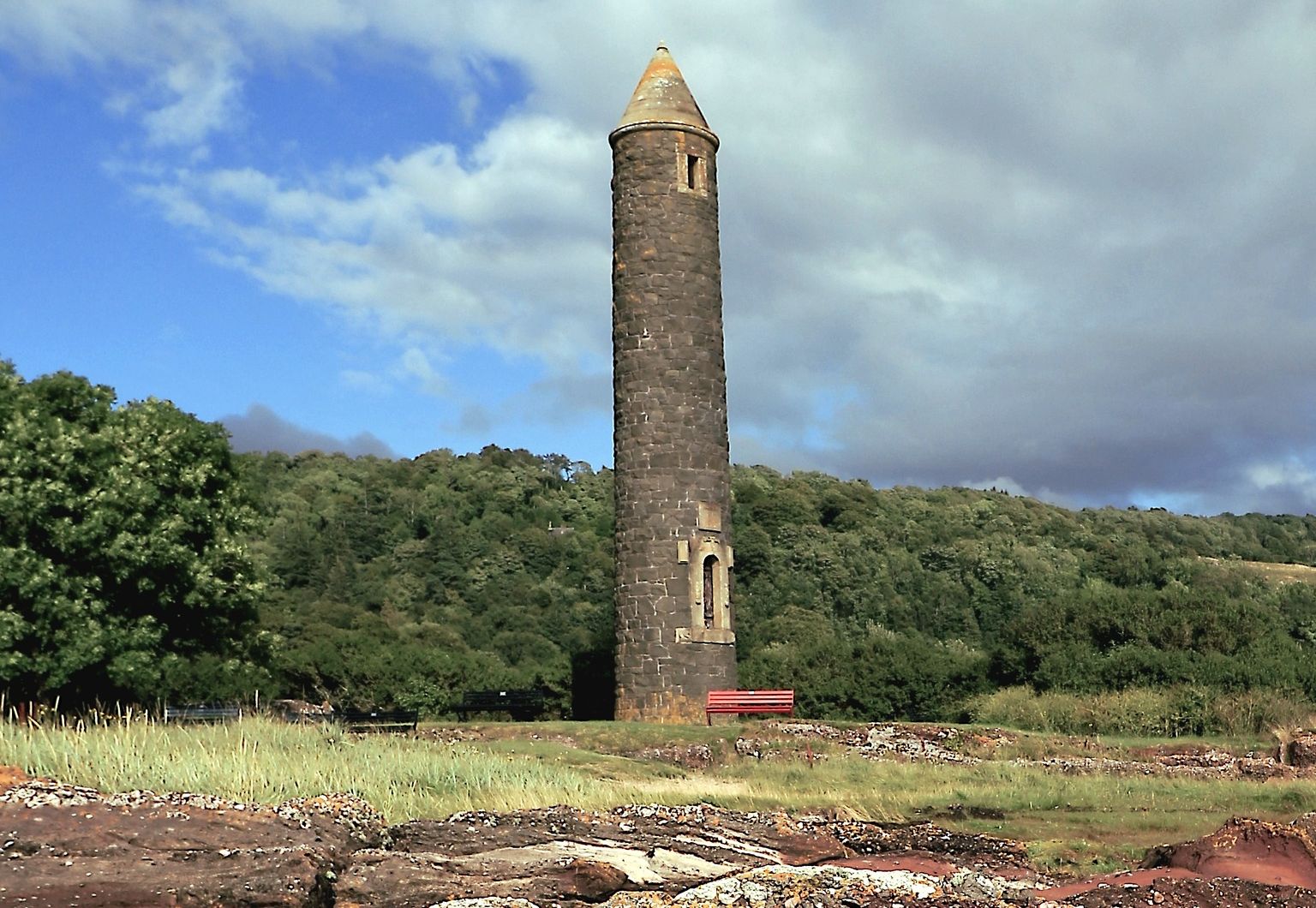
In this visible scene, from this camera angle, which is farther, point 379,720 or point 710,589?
point 710,589

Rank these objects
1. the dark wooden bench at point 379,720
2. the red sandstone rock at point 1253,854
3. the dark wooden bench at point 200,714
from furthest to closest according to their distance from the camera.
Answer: the dark wooden bench at point 379,720 → the dark wooden bench at point 200,714 → the red sandstone rock at point 1253,854

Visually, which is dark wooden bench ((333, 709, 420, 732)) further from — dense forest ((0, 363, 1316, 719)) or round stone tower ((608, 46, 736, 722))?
round stone tower ((608, 46, 736, 722))

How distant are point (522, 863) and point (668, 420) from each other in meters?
16.2

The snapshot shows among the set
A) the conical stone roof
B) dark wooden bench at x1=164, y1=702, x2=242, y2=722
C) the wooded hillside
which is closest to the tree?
dark wooden bench at x1=164, y1=702, x2=242, y2=722

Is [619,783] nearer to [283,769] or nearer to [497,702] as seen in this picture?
[283,769]

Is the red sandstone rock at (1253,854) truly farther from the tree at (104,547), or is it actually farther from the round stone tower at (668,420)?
the tree at (104,547)

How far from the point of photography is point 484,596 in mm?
53094

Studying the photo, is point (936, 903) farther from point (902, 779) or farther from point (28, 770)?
point (902, 779)

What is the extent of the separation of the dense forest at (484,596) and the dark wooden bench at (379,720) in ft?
9.71

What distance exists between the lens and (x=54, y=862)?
7305 mm

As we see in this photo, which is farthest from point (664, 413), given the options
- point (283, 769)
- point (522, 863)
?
point (522, 863)

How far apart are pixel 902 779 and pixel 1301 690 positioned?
10634mm

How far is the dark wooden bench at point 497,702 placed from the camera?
87.5ft

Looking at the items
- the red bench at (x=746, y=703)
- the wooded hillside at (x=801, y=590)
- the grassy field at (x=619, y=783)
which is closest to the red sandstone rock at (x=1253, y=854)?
the grassy field at (x=619, y=783)
